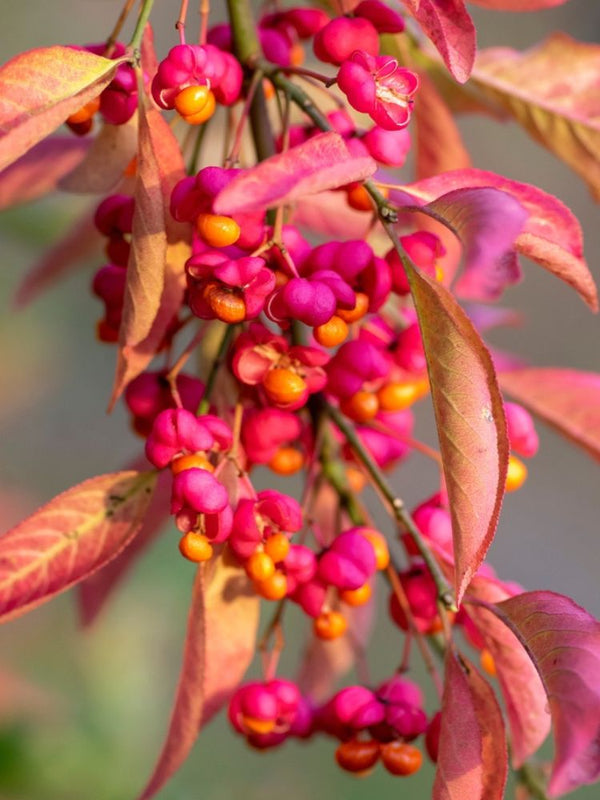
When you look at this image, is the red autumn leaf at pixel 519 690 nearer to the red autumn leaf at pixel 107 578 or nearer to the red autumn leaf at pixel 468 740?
the red autumn leaf at pixel 468 740

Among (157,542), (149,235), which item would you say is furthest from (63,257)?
(157,542)

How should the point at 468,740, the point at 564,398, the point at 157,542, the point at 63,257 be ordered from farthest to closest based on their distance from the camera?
the point at 157,542
the point at 63,257
the point at 564,398
the point at 468,740

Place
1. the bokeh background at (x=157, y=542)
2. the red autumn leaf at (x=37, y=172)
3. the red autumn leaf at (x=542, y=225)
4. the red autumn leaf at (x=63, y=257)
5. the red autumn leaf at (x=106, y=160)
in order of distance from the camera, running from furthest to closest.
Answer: the bokeh background at (x=157, y=542) < the red autumn leaf at (x=63, y=257) < the red autumn leaf at (x=37, y=172) < the red autumn leaf at (x=106, y=160) < the red autumn leaf at (x=542, y=225)

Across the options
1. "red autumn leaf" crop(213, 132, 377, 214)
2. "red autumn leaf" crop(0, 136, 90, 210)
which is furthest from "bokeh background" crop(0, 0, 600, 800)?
"red autumn leaf" crop(213, 132, 377, 214)

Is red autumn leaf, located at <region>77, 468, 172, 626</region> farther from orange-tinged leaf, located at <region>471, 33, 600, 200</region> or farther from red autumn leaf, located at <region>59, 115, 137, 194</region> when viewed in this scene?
orange-tinged leaf, located at <region>471, 33, 600, 200</region>

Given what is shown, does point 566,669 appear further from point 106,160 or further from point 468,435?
A: point 106,160

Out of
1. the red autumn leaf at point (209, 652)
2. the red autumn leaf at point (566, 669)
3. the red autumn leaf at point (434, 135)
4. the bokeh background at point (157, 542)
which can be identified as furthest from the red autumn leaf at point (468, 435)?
the bokeh background at point (157, 542)

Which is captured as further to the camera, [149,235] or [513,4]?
[513,4]

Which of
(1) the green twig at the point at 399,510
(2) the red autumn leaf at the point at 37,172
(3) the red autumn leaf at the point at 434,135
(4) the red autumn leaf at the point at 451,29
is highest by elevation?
(4) the red autumn leaf at the point at 451,29
